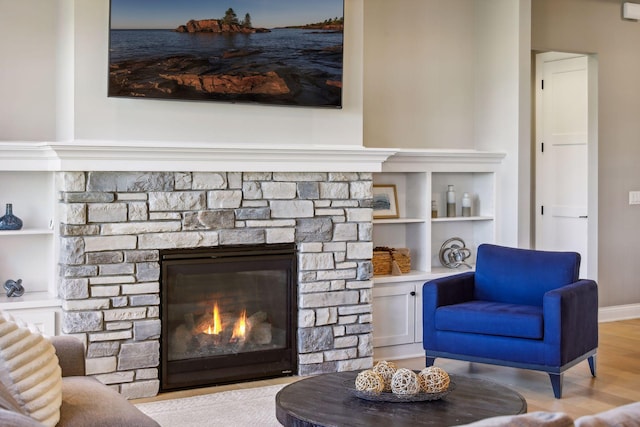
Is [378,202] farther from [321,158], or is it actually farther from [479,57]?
[479,57]

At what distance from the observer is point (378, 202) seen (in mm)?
5980

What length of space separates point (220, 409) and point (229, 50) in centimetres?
205

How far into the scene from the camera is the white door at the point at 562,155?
721cm

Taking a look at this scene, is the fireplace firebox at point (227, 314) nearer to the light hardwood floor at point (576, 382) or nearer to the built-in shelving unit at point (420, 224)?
the light hardwood floor at point (576, 382)

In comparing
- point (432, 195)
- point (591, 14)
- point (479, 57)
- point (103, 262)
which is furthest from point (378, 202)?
point (591, 14)

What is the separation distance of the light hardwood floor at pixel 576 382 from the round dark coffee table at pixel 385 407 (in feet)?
3.75

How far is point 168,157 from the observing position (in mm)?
4715

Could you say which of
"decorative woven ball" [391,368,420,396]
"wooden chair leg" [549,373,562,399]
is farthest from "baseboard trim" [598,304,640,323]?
"decorative woven ball" [391,368,420,396]

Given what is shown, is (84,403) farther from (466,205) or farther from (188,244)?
(466,205)

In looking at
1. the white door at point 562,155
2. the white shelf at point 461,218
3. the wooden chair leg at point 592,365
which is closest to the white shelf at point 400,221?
the white shelf at point 461,218

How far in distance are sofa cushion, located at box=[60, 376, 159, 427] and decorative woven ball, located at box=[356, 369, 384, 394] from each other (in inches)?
36.9

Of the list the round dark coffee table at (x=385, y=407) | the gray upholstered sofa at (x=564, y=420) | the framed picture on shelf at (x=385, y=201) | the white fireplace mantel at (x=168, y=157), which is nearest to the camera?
the gray upholstered sofa at (x=564, y=420)

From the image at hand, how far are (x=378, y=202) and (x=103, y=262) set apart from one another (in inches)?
83.7

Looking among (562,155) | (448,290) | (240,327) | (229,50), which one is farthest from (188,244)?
(562,155)
